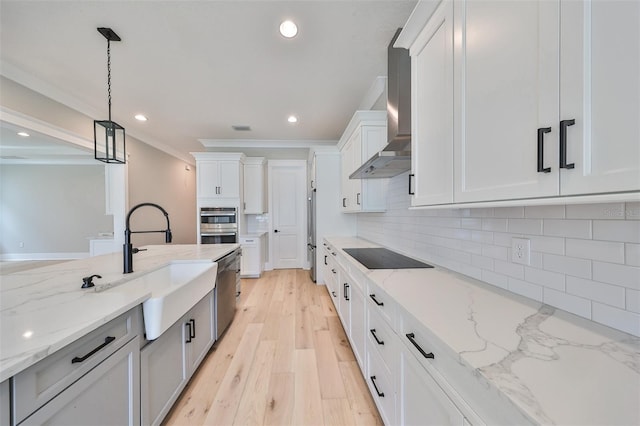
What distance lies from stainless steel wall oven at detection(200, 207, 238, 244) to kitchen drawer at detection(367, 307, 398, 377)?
142 inches

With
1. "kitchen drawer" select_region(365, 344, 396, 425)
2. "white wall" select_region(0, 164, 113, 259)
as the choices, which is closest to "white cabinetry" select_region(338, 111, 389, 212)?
"kitchen drawer" select_region(365, 344, 396, 425)

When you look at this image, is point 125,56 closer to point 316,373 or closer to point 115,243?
point 115,243

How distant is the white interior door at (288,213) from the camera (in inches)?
210

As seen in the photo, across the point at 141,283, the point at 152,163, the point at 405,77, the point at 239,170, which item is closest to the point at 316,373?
the point at 141,283

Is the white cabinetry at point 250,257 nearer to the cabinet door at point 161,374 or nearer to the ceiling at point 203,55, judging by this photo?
the ceiling at point 203,55

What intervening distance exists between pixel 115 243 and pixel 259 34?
4.12m

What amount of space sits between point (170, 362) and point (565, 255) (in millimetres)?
2125

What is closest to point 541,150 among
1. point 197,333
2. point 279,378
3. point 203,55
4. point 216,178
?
point 279,378

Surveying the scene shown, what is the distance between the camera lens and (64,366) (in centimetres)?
83

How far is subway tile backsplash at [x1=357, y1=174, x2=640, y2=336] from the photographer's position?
0.73 metres

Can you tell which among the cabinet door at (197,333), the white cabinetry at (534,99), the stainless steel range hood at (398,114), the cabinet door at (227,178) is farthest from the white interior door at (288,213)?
the white cabinetry at (534,99)

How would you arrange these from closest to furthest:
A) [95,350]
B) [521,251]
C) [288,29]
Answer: [95,350] → [521,251] → [288,29]

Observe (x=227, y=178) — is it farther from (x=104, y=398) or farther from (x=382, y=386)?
(x=382, y=386)

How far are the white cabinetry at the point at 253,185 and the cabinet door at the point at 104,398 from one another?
3.89m
